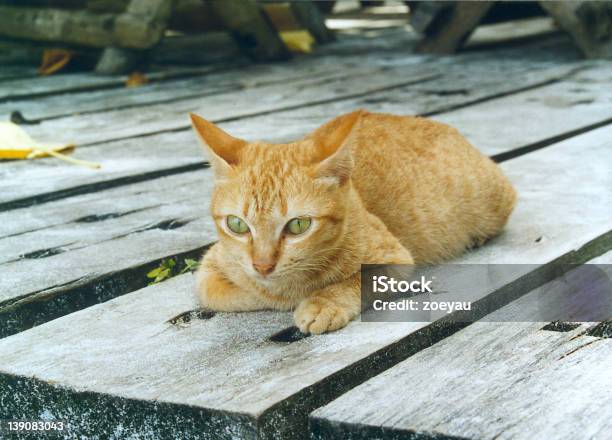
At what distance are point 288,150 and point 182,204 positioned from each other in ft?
2.96

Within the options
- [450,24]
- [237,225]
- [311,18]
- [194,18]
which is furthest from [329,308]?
[194,18]

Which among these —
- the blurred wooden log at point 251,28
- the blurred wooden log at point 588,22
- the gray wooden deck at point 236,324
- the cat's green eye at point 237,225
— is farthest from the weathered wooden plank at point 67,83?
the cat's green eye at point 237,225

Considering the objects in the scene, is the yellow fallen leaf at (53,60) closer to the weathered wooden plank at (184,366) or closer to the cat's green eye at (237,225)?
the weathered wooden plank at (184,366)

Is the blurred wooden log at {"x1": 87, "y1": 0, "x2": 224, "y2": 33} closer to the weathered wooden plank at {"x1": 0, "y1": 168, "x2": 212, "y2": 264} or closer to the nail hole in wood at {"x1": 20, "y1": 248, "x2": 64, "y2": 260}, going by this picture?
the weathered wooden plank at {"x1": 0, "y1": 168, "x2": 212, "y2": 264}

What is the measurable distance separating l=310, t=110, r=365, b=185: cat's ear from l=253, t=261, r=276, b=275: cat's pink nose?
0.26 meters

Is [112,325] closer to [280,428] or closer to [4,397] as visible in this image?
[4,397]

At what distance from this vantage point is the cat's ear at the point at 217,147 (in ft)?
7.86

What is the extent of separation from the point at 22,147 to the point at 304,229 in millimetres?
2021

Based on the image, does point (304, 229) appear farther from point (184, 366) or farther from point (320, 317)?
point (184, 366)

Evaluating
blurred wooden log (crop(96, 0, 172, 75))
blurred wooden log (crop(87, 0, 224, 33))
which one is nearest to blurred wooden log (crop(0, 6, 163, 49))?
blurred wooden log (crop(96, 0, 172, 75))

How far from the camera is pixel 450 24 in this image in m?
6.77

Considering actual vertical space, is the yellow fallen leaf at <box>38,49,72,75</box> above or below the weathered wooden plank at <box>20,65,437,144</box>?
above

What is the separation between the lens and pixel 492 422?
163cm

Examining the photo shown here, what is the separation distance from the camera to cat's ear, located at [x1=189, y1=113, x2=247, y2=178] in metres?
2.40
